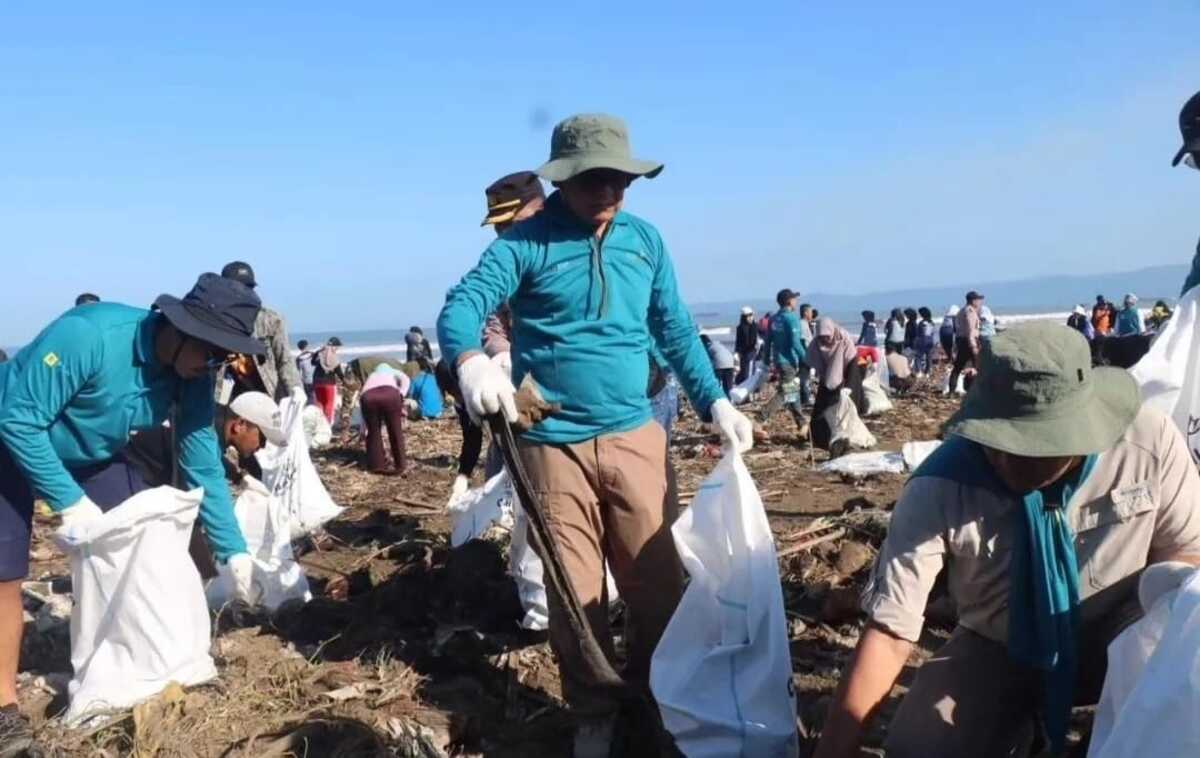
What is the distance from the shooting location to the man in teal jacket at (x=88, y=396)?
302 cm

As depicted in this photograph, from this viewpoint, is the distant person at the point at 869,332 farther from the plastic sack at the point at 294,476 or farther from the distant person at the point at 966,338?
the plastic sack at the point at 294,476

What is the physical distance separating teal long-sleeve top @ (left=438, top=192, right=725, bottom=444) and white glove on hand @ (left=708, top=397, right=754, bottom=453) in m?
0.24

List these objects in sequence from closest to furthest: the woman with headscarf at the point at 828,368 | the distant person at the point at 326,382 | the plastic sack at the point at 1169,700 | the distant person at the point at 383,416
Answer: the plastic sack at the point at 1169,700
the distant person at the point at 383,416
the woman with headscarf at the point at 828,368
the distant person at the point at 326,382

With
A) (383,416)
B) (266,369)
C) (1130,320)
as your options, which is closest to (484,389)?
(266,369)

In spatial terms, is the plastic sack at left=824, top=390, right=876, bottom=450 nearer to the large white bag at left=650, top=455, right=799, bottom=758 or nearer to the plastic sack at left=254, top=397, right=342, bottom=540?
the plastic sack at left=254, top=397, right=342, bottom=540

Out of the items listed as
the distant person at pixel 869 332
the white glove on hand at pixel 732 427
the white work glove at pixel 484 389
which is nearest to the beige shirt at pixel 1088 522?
the white glove on hand at pixel 732 427

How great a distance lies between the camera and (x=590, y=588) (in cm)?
305

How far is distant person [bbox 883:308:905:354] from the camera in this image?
20.1m

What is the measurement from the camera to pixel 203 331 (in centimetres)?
307

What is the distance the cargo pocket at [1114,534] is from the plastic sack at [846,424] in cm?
673

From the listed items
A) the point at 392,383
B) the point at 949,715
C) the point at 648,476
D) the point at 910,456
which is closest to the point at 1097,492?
the point at 949,715

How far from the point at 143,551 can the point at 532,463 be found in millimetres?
1288

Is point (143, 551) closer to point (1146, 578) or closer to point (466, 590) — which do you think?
point (466, 590)

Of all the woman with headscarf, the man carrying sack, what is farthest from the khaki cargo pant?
the woman with headscarf
